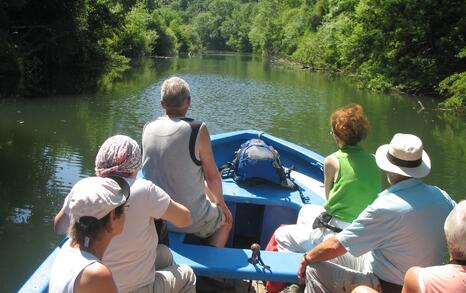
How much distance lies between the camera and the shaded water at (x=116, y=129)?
6348mm

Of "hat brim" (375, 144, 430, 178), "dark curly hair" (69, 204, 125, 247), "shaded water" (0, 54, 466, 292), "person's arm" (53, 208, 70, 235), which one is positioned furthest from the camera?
"shaded water" (0, 54, 466, 292)

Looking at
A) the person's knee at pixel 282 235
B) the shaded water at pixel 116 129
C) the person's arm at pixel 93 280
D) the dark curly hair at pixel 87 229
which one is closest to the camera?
the person's arm at pixel 93 280

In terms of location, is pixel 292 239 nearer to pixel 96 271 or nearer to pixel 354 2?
pixel 96 271

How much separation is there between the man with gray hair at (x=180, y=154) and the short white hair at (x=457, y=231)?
156 centimetres

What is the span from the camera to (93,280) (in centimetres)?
170

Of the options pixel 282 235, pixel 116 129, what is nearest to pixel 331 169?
pixel 282 235

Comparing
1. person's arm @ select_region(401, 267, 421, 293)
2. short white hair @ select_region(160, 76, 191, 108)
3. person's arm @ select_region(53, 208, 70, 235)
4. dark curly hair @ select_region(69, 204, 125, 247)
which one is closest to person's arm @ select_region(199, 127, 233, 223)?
short white hair @ select_region(160, 76, 191, 108)

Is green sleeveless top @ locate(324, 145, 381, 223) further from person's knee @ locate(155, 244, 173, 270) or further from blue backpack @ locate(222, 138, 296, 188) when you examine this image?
blue backpack @ locate(222, 138, 296, 188)

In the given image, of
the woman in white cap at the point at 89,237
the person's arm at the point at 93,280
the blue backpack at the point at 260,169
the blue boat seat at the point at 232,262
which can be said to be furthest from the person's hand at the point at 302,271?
the blue backpack at the point at 260,169

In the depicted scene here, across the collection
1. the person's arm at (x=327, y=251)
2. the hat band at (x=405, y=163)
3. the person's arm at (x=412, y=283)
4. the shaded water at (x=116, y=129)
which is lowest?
the shaded water at (x=116, y=129)

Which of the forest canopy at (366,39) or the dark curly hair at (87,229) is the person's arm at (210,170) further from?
the forest canopy at (366,39)

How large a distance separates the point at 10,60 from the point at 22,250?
14551mm

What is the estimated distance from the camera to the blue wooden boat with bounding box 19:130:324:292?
2998 millimetres

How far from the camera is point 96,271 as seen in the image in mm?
1711
